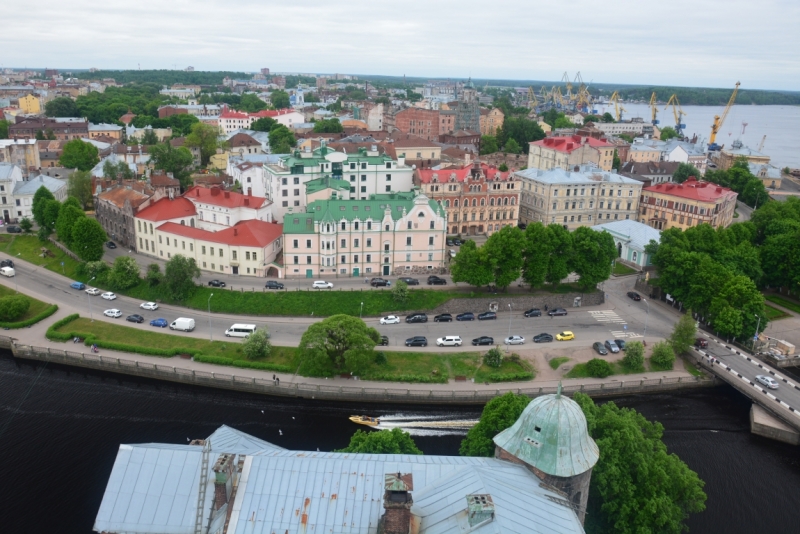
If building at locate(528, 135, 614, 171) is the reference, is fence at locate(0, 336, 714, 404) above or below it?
below

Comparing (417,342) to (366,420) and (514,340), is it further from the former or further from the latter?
(366,420)

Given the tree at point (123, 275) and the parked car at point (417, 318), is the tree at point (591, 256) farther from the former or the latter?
the tree at point (123, 275)

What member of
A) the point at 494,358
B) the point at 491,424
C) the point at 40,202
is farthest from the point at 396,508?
the point at 40,202

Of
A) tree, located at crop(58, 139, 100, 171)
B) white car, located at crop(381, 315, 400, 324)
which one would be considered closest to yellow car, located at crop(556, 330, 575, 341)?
white car, located at crop(381, 315, 400, 324)

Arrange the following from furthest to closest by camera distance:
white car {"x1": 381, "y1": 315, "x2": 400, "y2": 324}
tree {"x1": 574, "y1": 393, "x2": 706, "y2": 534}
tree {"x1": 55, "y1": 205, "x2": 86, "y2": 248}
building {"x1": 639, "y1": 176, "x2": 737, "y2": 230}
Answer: building {"x1": 639, "y1": 176, "x2": 737, "y2": 230} → tree {"x1": 55, "y1": 205, "x2": 86, "y2": 248} → white car {"x1": 381, "y1": 315, "x2": 400, "y2": 324} → tree {"x1": 574, "y1": 393, "x2": 706, "y2": 534}

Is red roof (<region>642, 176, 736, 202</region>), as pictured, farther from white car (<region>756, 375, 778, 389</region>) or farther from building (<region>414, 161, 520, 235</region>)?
white car (<region>756, 375, 778, 389</region>)

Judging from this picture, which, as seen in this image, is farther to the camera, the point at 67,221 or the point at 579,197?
the point at 579,197

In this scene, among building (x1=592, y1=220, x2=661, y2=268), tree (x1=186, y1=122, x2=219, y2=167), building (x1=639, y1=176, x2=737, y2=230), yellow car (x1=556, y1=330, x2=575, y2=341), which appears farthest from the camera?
tree (x1=186, y1=122, x2=219, y2=167)
